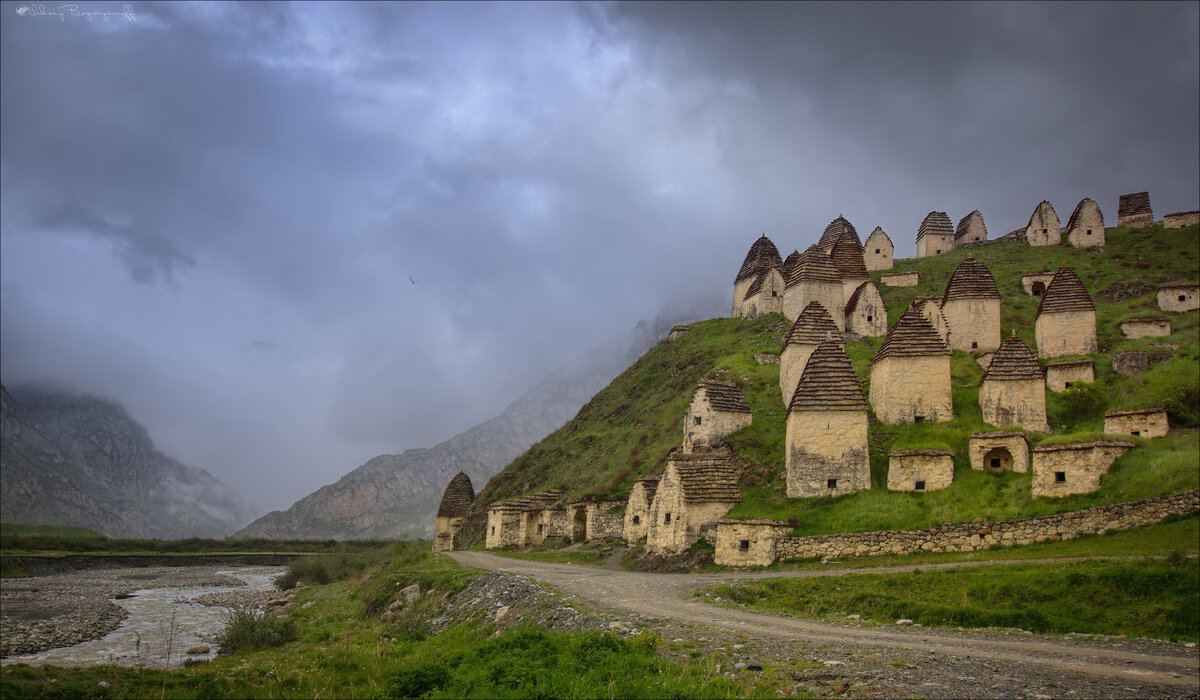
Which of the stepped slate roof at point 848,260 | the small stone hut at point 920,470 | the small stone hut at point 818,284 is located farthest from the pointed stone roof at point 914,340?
the stepped slate roof at point 848,260

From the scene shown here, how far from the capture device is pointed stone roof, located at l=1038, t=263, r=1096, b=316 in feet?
113

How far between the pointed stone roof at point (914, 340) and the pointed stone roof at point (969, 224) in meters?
50.8

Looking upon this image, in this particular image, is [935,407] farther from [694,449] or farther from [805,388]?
[694,449]

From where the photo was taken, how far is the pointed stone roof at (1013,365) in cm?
2644

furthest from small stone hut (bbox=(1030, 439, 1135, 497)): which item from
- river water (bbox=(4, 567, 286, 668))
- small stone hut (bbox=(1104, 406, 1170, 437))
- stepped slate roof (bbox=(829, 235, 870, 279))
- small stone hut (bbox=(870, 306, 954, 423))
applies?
stepped slate roof (bbox=(829, 235, 870, 279))

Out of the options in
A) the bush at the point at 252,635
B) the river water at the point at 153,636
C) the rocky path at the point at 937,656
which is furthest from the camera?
the river water at the point at 153,636

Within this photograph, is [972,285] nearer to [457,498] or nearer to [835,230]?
[835,230]

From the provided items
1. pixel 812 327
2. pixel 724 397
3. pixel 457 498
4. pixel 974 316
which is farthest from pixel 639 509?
pixel 457 498

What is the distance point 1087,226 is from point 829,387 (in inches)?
1985

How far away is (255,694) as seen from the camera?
471 inches

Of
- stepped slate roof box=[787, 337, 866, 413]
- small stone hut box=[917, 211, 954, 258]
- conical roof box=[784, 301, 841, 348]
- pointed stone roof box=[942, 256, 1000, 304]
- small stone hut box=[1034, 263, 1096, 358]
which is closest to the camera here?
stepped slate roof box=[787, 337, 866, 413]

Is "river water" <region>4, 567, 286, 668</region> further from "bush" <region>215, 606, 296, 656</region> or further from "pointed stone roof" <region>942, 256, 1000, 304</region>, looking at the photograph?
"pointed stone roof" <region>942, 256, 1000, 304</region>

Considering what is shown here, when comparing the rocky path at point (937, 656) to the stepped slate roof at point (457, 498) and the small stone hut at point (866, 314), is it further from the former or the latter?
the stepped slate roof at point (457, 498)

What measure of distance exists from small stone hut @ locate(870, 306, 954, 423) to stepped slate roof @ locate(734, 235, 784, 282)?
32356 millimetres
